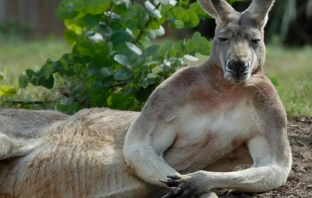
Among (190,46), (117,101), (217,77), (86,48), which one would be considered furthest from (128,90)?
(217,77)

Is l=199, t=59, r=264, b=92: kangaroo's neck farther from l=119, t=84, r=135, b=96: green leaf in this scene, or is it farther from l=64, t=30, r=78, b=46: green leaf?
l=64, t=30, r=78, b=46: green leaf

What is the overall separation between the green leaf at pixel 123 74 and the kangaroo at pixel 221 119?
Answer: 1.11 meters

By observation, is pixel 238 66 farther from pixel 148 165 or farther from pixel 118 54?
pixel 118 54

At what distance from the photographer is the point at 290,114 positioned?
20.5 feet

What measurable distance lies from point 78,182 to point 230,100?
3.64 feet

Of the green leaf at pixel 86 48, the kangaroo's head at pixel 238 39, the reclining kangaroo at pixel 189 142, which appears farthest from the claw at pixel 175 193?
the green leaf at pixel 86 48

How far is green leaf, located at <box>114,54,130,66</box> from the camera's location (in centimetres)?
579

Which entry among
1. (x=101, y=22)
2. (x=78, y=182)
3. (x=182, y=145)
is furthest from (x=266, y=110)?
(x=101, y=22)

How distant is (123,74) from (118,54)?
0.17 metres

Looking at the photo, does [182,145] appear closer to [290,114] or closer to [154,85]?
[154,85]

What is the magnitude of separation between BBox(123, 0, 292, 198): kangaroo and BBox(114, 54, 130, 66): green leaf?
40.3 inches

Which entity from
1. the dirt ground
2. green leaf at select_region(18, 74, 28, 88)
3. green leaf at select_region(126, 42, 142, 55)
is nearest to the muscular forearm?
the dirt ground

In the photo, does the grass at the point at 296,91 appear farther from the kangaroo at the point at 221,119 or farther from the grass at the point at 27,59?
the grass at the point at 27,59

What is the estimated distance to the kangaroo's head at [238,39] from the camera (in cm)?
450
